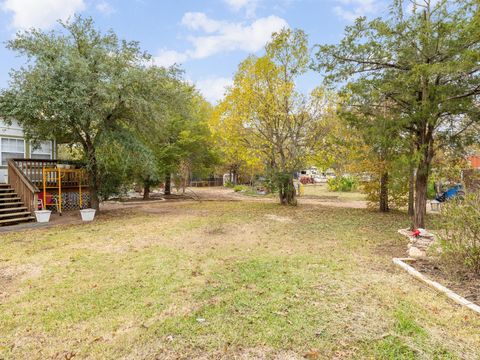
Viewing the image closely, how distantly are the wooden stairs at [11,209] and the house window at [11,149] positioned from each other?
8.43 ft

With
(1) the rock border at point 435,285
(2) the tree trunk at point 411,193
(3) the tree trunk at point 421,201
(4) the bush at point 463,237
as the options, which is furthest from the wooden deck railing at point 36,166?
(2) the tree trunk at point 411,193

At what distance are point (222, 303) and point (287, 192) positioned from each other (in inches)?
419

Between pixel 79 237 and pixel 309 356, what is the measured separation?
22.8 feet

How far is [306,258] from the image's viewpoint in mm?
5496

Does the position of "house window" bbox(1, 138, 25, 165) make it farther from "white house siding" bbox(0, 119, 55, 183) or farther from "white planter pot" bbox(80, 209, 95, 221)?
"white planter pot" bbox(80, 209, 95, 221)

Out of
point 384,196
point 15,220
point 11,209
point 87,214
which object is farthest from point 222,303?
point 384,196

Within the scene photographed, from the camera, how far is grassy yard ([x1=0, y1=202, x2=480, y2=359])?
2.74 meters

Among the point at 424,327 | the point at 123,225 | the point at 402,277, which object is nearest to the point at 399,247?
the point at 402,277

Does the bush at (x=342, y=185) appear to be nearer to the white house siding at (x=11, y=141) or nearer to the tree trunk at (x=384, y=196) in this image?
the tree trunk at (x=384, y=196)

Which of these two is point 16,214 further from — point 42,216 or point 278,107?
point 278,107

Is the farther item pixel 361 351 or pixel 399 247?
pixel 399 247

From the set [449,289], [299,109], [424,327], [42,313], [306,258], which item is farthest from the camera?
[299,109]

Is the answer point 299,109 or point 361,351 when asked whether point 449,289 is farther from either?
point 299,109

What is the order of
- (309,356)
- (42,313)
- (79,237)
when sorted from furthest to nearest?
(79,237) → (42,313) → (309,356)
